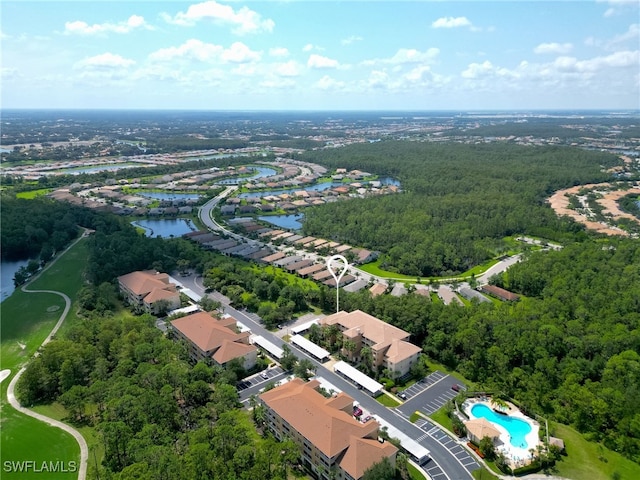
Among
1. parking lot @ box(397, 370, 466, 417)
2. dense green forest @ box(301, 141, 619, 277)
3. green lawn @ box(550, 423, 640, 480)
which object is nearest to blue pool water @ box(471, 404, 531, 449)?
green lawn @ box(550, 423, 640, 480)

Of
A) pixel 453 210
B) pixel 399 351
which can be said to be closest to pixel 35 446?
pixel 399 351

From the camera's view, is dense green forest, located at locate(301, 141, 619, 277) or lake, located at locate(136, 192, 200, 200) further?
lake, located at locate(136, 192, 200, 200)

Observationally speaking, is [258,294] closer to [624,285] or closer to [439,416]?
[439,416]

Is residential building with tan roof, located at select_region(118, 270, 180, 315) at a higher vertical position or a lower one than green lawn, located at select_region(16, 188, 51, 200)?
lower

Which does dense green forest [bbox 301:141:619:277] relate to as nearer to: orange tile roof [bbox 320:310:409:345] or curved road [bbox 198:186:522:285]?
curved road [bbox 198:186:522:285]

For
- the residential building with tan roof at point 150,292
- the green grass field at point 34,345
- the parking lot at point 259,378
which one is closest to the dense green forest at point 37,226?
the green grass field at point 34,345

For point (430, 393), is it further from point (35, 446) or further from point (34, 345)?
point (34, 345)

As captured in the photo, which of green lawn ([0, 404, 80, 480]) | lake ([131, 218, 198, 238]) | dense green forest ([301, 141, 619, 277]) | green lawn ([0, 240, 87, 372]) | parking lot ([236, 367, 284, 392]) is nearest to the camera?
green lawn ([0, 404, 80, 480])

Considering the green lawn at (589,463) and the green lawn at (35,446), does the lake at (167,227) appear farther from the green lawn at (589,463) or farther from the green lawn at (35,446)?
the green lawn at (589,463)
